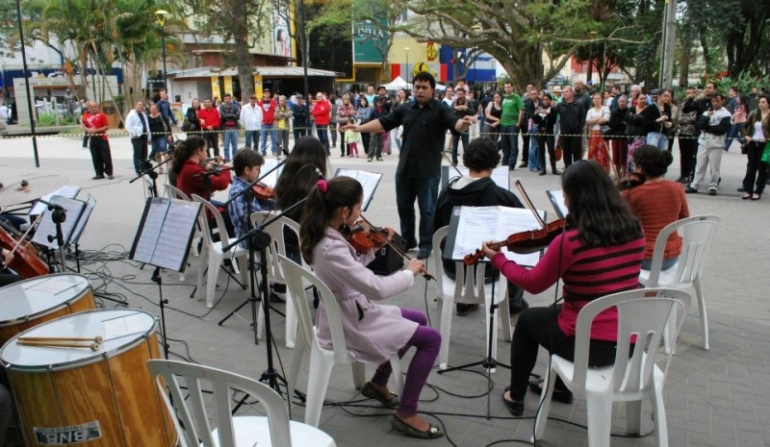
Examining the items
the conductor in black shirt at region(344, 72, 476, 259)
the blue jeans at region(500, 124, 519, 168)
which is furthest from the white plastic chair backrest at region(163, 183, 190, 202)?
the blue jeans at region(500, 124, 519, 168)

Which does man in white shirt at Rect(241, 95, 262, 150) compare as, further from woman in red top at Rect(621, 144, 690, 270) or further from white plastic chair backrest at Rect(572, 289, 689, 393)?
white plastic chair backrest at Rect(572, 289, 689, 393)

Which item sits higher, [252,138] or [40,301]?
[252,138]

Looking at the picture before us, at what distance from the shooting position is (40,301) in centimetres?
323

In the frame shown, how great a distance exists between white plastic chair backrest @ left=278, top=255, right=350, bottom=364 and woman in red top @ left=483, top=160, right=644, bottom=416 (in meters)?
0.93

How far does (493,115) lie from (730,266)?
783cm

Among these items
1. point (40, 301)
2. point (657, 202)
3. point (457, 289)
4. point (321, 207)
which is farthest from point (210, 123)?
point (321, 207)

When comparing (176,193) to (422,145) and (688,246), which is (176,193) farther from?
(688,246)

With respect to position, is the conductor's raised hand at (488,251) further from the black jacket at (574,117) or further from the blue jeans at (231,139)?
the blue jeans at (231,139)

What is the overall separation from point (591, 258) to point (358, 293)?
1.19 meters

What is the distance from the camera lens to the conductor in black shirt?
639 cm

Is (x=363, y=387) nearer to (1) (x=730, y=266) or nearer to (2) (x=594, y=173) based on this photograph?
(2) (x=594, y=173)

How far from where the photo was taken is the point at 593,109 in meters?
12.1

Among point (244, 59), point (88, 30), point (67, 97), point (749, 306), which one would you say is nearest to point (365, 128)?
point (749, 306)

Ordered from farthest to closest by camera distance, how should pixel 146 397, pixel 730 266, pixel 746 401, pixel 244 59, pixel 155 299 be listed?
pixel 244 59 < pixel 730 266 < pixel 155 299 < pixel 746 401 < pixel 146 397
